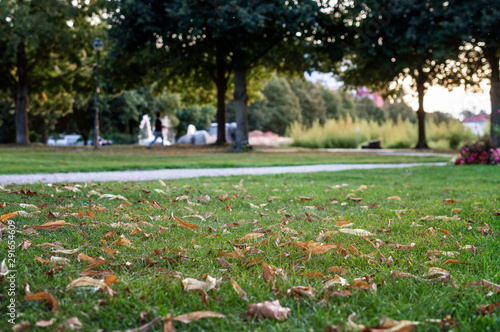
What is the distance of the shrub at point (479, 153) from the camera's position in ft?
41.7

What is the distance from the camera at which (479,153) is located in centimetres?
1291

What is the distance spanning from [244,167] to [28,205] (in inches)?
299

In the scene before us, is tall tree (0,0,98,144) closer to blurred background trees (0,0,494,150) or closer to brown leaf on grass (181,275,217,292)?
blurred background trees (0,0,494,150)

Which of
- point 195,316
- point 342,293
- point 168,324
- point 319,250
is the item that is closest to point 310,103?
point 319,250

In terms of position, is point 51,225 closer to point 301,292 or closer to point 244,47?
point 301,292

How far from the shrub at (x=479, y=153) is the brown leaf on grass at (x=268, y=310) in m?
12.6

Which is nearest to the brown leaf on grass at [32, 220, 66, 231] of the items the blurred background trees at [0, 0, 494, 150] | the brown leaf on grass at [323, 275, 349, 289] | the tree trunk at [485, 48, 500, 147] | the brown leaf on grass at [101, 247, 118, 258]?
the brown leaf on grass at [101, 247, 118, 258]

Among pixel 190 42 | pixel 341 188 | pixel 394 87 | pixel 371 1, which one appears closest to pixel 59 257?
pixel 341 188

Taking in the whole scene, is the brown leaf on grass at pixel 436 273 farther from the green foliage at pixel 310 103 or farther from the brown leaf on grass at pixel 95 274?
the green foliage at pixel 310 103

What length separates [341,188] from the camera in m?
6.45

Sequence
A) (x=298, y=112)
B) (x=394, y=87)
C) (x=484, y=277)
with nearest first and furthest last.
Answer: (x=484, y=277) < (x=394, y=87) < (x=298, y=112)

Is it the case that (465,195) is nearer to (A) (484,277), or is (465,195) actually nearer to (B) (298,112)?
(A) (484,277)

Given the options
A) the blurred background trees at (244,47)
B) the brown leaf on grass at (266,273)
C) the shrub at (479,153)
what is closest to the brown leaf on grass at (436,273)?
the brown leaf on grass at (266,273)

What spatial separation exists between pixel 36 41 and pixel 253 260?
20.9m
